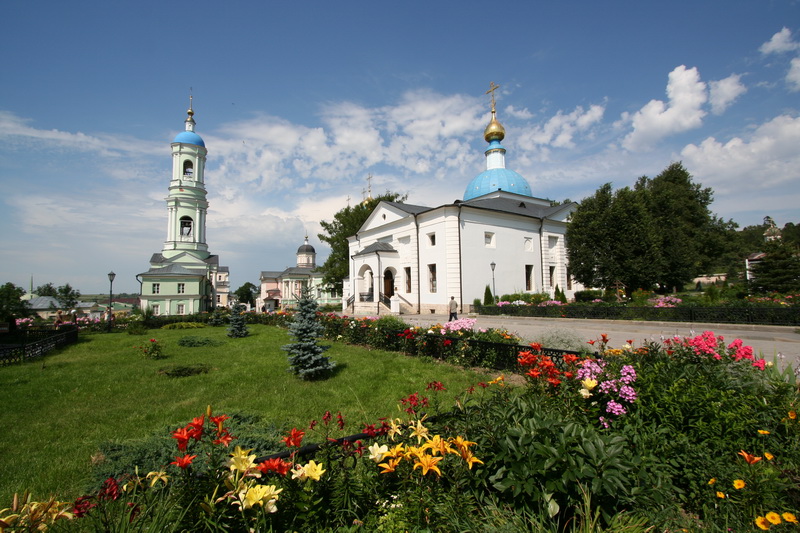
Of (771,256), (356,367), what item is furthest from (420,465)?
(771,256)

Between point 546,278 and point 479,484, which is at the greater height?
point 546,278

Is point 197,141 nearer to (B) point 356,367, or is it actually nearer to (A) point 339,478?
(B) point 356,367

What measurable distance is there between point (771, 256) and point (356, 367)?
86.0ft

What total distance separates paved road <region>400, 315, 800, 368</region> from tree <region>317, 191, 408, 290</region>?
814 inches

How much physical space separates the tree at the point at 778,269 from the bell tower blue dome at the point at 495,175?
16209 mm

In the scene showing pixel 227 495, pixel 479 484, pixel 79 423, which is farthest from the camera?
pixel 79 423

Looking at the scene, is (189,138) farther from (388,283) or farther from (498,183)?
(498,183)

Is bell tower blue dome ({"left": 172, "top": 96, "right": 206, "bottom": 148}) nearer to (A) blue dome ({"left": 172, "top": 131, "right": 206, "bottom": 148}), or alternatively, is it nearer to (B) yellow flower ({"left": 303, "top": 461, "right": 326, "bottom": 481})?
(A) blue dome ({"left": 172, "top": 131, "right": 206, "bottom": 148})

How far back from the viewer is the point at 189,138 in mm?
37406

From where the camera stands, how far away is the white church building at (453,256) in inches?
862

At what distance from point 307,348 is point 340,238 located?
27.4m

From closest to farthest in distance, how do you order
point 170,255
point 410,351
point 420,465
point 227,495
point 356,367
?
point 227,495 < point 420,465 < point 356,367 < point 410,351 < point 170,255

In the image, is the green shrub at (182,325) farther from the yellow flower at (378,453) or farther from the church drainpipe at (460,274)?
the yellow flower at (378,453)

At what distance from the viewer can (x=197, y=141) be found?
124ft
